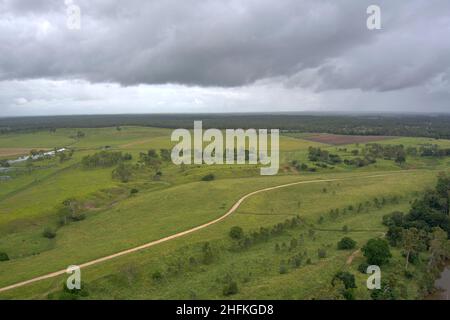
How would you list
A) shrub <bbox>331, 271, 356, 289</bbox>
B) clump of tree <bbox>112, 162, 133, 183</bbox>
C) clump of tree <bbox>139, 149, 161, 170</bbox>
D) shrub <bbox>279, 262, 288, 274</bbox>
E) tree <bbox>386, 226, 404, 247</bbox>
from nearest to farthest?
shrub <bbox>331, 271, 356, 289</bbox>
shrub <bbox>279, 262, 288, 274</bbox>
tree <bbox>386, 226, 404, 247</bbox>
clump of tree <bbox>112, 162, 133, 183</bbox>
clump of tree <bbox>139, 149, 161, 170</bbox>

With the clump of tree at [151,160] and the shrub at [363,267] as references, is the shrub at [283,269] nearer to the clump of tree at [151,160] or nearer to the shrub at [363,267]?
the shrub at [363,267]

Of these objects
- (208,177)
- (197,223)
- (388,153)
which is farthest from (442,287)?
(388,153)

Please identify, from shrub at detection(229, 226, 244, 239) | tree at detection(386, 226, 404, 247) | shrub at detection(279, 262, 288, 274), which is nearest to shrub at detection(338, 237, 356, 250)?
tree at detection(386, 226, 404, 247)

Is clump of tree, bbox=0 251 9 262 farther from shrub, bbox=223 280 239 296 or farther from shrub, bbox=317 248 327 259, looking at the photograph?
shrub, bbox=317 248 327 259

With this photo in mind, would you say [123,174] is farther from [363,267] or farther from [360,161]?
[363,267]
